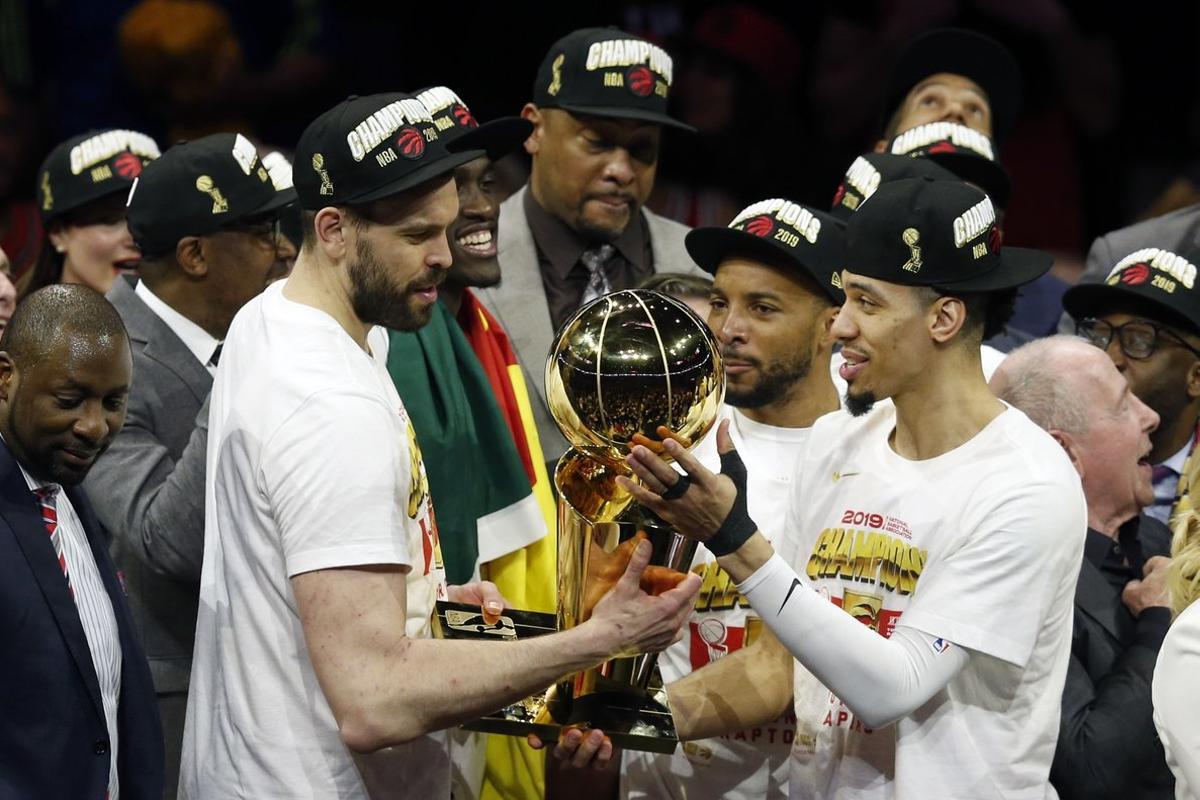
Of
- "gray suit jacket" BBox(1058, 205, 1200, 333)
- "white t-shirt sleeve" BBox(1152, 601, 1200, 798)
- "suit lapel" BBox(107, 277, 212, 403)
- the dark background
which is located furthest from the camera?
the dark background

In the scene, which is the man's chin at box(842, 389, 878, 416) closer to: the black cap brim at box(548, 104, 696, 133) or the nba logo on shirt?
the nba logo on shirt

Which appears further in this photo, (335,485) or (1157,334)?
(1157,334)

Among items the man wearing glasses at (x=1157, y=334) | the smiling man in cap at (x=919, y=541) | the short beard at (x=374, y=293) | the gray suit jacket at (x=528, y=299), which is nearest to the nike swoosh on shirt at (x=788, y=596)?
the smiling man in cap at (x=919, y=541)

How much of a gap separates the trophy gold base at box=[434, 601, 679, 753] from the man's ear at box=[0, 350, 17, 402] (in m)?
0.86

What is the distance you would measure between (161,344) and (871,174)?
182cm

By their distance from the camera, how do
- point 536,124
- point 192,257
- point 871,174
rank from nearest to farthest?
point 192,257, point 871,174, point 536,124

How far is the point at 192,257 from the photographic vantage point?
3986 millimetres

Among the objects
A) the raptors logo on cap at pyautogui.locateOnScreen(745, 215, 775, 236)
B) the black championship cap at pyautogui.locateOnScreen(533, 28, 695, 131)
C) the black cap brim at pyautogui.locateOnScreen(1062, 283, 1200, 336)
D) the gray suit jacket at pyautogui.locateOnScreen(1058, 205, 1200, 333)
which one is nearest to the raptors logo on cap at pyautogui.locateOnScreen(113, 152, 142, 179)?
the black championship cap at pyautogui.locateOnScreen(533, 28, 695, 131)

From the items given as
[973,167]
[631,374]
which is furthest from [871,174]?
[631,374]

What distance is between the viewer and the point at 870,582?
3051 millimetres

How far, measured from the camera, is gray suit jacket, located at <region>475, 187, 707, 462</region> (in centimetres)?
434

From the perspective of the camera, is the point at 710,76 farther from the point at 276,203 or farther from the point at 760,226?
the point at 760,226

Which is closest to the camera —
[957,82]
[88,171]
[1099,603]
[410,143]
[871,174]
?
[410,143]

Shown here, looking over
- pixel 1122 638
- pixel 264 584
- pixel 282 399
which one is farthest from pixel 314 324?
pixel 1122 638
